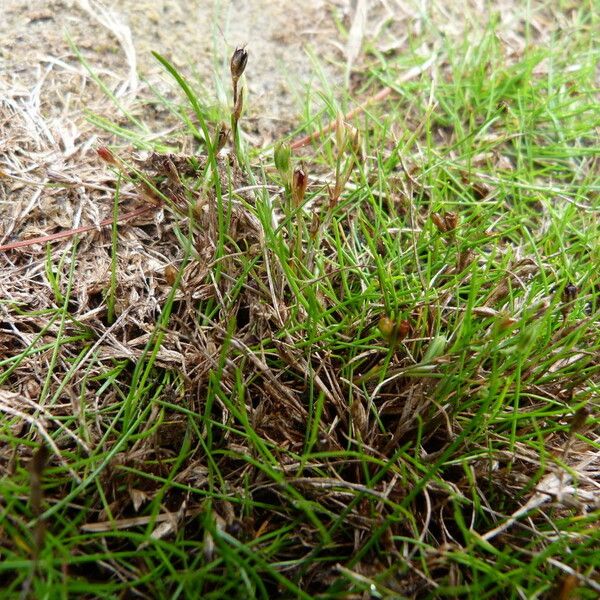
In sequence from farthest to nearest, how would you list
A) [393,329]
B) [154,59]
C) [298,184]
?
[154,59]
[298,184]
[393,329]

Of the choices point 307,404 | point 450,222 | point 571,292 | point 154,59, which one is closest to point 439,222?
point 450,222

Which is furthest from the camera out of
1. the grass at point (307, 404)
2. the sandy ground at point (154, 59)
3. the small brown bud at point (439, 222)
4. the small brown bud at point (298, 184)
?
the sandy ground at point (154, 59)

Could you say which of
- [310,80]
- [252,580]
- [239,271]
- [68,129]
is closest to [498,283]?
[239,271]

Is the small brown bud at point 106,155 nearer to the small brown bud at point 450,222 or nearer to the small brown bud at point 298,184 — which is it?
the small brown bud at point 298,184

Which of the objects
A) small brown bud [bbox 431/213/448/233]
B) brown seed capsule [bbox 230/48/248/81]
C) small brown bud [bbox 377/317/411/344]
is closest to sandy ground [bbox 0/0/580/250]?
brown seed capsule [bbox 230/48/248/81]

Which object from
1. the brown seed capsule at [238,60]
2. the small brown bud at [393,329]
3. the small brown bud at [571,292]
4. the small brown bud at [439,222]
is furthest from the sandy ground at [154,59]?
the small brown bud at [571,292]

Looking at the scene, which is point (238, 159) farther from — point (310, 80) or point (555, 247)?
point (555, 247)

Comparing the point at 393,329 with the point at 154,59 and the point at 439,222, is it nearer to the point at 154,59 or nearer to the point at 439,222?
the point at 439,222

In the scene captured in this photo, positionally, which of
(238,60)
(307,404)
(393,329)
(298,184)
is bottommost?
(307,404)

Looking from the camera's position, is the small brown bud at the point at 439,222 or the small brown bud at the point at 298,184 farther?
the small brown bud at the point at 439,222
